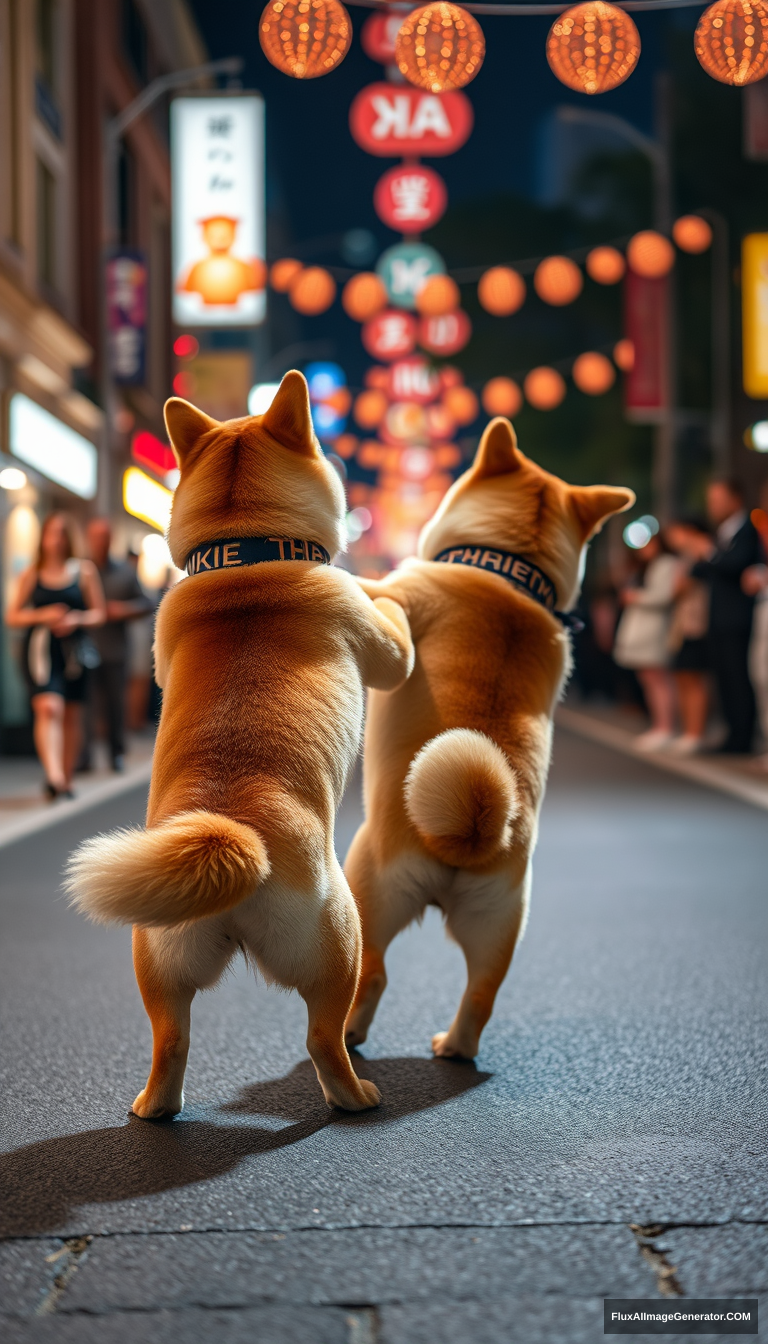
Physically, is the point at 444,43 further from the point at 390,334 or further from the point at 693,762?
the point at 390,334

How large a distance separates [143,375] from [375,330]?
6.15 metres

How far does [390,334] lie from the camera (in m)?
24.0

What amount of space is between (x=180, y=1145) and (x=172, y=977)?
40 centimetres

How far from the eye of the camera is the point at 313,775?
2822mm

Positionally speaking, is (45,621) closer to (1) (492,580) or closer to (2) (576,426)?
(1) (492,580)

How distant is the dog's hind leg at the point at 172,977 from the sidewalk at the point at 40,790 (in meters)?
4.64

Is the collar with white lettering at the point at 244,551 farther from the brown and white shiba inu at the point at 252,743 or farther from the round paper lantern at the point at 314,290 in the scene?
the round paper lantern at the point at 314,290

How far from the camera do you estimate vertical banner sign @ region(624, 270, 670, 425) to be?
1912cm

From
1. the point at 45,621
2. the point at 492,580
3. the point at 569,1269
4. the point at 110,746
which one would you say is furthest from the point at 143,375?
the point at 569,1269

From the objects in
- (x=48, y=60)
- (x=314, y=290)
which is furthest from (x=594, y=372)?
(x=48, y=60)

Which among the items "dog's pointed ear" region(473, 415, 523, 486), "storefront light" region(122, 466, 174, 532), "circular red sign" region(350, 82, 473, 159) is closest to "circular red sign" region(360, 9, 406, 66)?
"circular red sign" region(350, 82, 473, 159)

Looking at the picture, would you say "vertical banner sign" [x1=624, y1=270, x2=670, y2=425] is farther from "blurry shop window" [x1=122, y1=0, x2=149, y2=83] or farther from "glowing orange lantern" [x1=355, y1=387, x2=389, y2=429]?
"blurry shop window" [x1=122, y1=0, x2=149, y2=83]

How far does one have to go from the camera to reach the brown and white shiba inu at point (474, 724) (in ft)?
10.0

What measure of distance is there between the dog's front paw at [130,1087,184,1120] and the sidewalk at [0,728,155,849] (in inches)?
178
